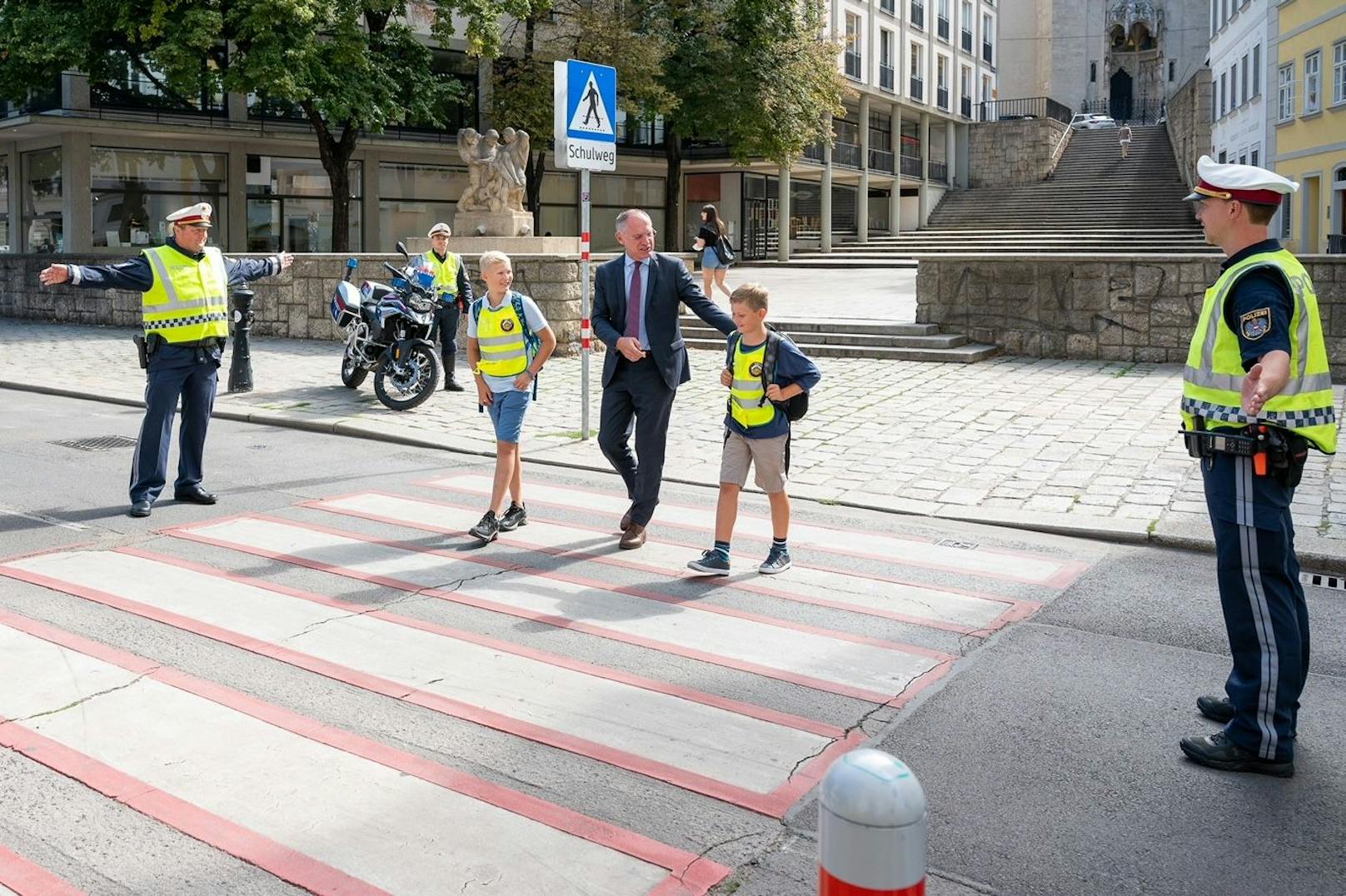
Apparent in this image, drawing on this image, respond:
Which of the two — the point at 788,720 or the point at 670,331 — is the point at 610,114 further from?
the point at 788,720

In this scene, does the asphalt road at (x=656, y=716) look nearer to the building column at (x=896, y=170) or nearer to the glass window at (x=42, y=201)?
the glass window at (x=42, y=201)

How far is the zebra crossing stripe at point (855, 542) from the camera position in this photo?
7.30 m

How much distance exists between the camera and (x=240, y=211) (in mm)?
36062

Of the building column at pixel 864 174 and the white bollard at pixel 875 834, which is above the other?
the building column at pixel 864 174

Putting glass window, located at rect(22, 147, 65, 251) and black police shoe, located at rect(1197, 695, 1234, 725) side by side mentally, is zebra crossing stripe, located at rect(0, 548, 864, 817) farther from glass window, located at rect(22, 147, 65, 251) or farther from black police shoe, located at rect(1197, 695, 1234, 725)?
glass window, located at rect(22, 147, 65, 251)

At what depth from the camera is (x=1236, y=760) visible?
439 cm

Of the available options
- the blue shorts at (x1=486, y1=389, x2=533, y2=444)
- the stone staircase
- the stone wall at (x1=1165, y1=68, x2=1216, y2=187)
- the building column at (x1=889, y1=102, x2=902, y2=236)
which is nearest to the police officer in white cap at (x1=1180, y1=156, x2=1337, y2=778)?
the blue shorts at (x1=486, y1=389, x2=533, y2=444)

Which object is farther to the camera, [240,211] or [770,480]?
[240,211]

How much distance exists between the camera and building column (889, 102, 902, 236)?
52375mm

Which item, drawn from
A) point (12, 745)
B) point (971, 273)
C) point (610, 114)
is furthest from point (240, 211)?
point (12, 745)

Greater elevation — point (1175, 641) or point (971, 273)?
point (971, 273)

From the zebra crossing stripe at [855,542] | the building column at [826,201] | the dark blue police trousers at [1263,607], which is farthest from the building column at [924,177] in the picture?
the dark blue police trousers at [1263,607]

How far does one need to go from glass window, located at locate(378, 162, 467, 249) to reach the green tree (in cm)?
657

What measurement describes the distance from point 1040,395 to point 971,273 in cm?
454
